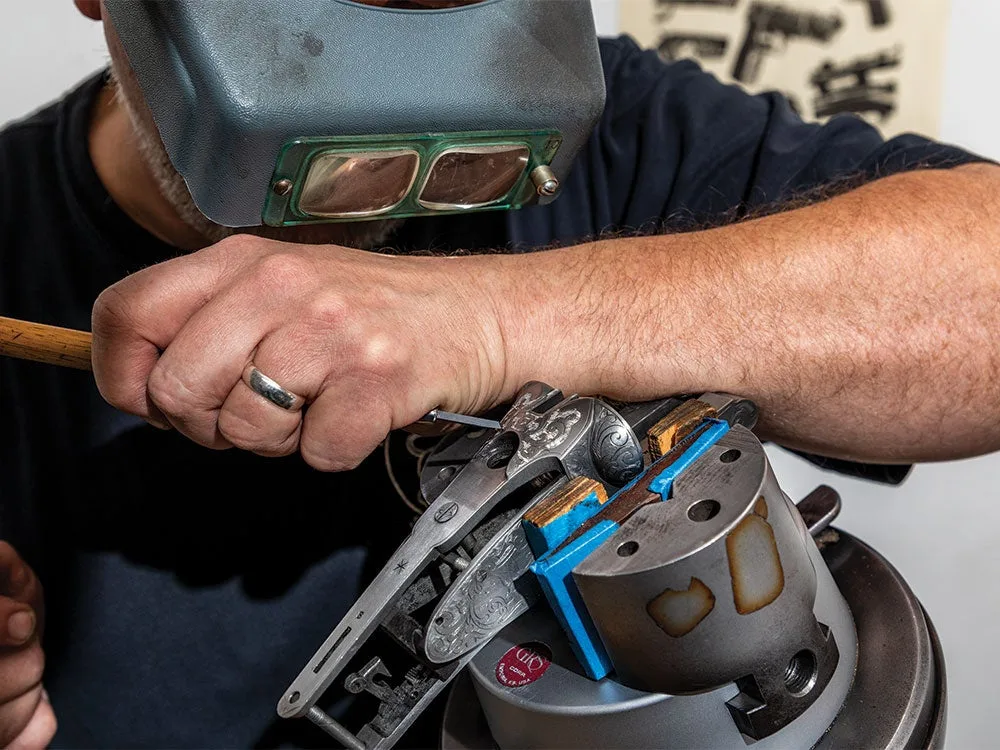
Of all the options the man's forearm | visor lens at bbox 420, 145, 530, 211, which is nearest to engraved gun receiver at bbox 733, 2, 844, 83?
the man's forearm

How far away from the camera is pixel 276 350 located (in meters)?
0.58

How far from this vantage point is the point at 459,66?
2.23 ft

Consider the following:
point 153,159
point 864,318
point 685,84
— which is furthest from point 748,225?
point 153,159

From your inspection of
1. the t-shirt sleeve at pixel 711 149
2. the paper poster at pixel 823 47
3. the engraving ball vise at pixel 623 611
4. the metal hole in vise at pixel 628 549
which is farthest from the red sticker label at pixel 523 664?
the paper poster at pixel 823 47

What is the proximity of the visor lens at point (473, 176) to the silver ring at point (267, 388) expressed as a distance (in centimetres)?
22

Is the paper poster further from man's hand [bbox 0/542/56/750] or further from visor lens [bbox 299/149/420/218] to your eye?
man's hand [bbox 0/542/56/750]

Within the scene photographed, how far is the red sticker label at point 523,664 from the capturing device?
572mm

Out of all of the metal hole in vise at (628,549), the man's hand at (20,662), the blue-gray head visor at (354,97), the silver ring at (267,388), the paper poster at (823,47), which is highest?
the blue-gray head visor at (354,97)

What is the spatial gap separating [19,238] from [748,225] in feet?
2.53

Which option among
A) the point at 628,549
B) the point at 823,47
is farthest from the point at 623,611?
the point at 823,47

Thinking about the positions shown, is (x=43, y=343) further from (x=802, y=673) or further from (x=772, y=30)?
(x=772, y=30)

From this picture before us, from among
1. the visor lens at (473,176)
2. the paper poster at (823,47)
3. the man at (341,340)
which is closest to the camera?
the man at (341,340)

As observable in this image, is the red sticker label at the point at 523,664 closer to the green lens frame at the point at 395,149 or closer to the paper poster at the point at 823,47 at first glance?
the green lens frame at the point at 395,149

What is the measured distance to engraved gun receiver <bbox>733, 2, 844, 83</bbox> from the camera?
5.01 ft
